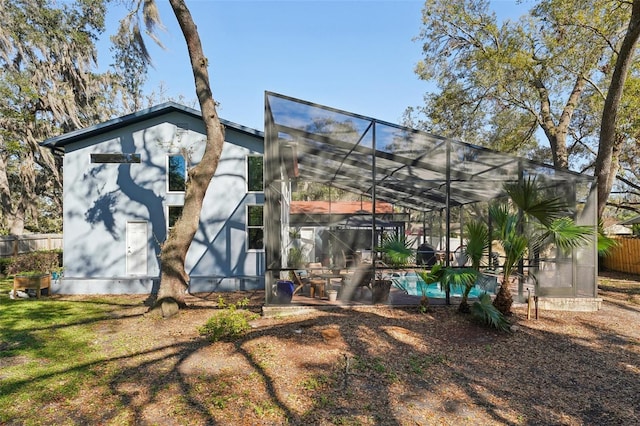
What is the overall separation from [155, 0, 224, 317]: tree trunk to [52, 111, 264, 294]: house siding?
299 centimetres

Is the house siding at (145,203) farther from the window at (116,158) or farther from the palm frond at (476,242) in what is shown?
the palm frond at (476,242)

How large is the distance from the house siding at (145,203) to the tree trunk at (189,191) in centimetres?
299

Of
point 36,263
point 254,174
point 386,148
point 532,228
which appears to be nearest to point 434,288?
point 532,228

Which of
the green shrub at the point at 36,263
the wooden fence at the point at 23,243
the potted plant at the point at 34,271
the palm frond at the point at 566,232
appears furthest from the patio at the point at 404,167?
the wooden fence at the point at 23,243

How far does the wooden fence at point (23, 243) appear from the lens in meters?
13.9

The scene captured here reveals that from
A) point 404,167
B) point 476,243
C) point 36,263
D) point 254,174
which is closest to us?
point 476,243

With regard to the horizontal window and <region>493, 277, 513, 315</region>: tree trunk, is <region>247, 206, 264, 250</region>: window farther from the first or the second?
<region>493, 277, 513, 315</region>: tree trunk

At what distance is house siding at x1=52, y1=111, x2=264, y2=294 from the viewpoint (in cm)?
1035

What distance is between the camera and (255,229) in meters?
10.5

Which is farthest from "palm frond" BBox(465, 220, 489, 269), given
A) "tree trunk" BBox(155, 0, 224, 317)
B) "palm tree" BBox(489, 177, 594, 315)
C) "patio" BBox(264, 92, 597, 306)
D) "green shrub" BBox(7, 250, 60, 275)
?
"green shrub" BBox(7, 250, 60, 275)

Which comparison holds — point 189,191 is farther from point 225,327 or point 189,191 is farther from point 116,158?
point 116,158

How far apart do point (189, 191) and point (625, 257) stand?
1592cm

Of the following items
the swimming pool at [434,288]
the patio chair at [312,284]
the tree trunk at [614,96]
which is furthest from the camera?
the patio chair at [312,284]

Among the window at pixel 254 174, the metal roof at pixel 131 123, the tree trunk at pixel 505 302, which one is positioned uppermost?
the metal roof at pixel 131 123
